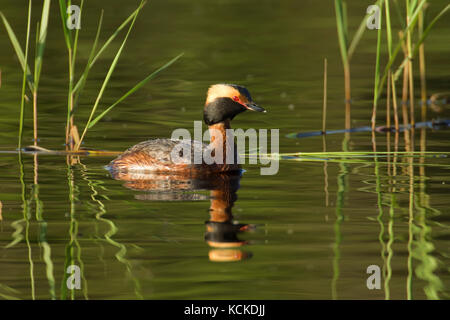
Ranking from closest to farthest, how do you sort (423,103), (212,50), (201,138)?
(201,138) → (423,103) → (212,50)

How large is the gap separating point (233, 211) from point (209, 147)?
2.08 m

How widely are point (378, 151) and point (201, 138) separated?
2.56 meters

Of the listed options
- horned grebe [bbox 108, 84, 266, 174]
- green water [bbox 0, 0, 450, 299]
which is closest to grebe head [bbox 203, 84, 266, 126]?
horned grebe [bbox 108, 84, 266, 174]

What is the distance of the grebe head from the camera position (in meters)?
11.0

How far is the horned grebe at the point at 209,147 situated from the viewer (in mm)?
10734

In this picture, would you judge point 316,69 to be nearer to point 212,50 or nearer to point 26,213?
point 212,50

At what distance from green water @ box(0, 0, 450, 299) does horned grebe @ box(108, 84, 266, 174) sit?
1.12 ft

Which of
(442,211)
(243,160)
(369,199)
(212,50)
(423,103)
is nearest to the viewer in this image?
(442,211)

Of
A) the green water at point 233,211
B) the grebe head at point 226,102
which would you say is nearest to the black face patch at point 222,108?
the grebe head at point 226,102

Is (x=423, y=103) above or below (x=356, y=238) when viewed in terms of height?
above

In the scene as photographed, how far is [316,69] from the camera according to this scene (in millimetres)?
20078

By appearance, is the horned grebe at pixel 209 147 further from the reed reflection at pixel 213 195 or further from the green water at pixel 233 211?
the green water at pixel 233 211

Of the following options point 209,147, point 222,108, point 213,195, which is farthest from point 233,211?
point 222,108
